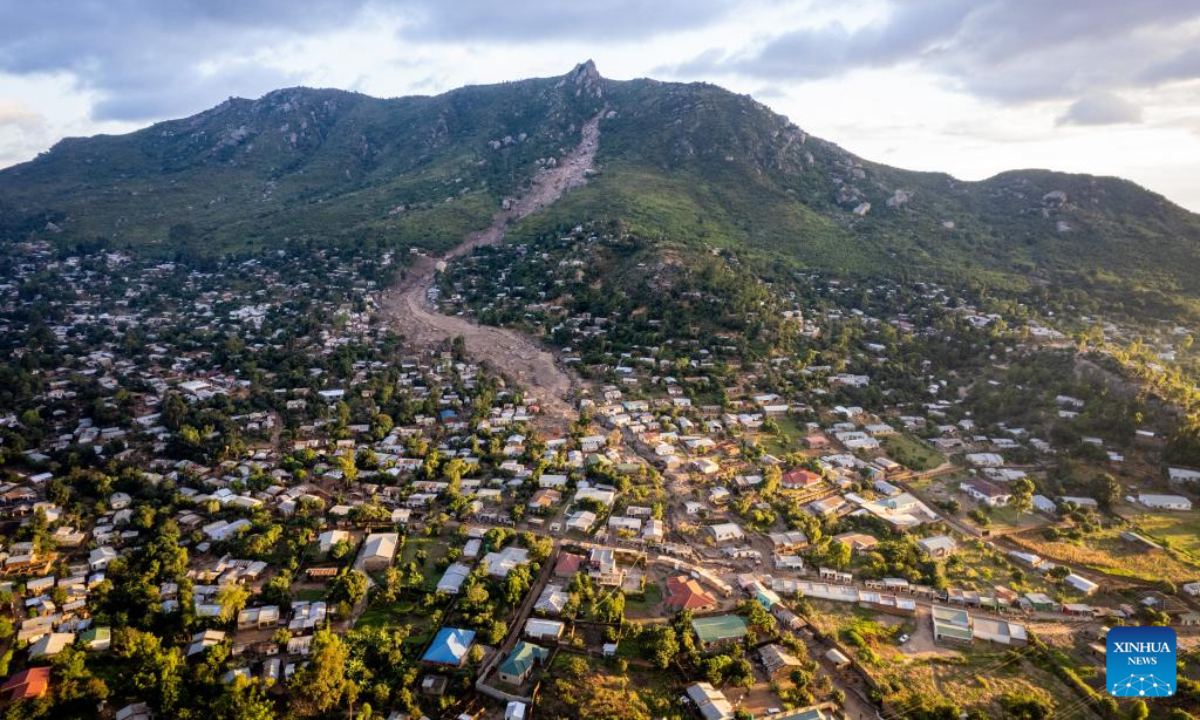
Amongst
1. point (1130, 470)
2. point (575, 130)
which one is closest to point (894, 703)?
point (1130, 470)

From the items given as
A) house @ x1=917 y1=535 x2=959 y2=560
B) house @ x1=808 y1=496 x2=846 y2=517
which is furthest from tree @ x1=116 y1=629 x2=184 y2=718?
house @ x1=917 y1=535 x2=959 y2=560

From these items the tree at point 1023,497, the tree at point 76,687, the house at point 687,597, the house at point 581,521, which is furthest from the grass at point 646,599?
the tree at point 1023,497

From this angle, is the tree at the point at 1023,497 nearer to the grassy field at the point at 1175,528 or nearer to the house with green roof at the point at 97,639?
the grassy field at the point at 1175,528

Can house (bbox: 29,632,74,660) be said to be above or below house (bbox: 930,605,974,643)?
above

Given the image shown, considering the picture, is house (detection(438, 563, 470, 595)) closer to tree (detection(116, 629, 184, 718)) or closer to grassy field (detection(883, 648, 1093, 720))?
tree (detection(116, 629, 184, 718))

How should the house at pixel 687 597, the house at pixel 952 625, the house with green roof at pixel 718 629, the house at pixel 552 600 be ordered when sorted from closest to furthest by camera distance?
the house with green roof at pixel 718 629, the house at pixel 952 625, the house at pixel 552 600, the house at pixel 687 597

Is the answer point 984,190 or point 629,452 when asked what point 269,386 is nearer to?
point 629,452
